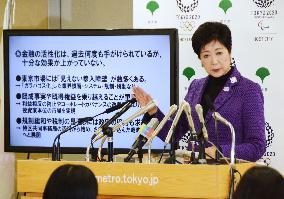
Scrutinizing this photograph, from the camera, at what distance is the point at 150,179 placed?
7.85 feet

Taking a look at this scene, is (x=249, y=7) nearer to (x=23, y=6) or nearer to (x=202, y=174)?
(x=23, y=6)

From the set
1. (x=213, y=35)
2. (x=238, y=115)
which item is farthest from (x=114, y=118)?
(x=213, y=35)

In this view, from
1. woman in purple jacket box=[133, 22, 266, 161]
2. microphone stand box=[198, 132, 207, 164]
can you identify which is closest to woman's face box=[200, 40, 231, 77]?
woman in purple jacket box=[133, 22, 266, 161]

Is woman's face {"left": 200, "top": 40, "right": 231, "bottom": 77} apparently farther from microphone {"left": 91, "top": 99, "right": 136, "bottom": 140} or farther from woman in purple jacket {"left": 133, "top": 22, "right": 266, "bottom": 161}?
microphone {"left": 91, "top": 99, "right": 136, "bottom": 140}

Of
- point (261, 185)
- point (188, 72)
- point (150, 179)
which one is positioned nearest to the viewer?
point (261, 185)

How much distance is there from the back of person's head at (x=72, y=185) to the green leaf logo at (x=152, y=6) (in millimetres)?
2894

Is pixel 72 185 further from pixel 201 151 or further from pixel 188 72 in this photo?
pixel 188 72

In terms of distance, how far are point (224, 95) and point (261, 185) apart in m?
1.86

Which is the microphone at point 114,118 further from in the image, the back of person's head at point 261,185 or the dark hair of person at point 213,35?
the dark hair of person at point 213,35

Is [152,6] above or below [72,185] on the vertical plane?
above

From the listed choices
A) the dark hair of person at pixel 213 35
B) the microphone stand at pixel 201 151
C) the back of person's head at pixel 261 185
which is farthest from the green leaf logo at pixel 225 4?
the back of person's head at pixel 261 185

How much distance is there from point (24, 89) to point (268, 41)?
1.91 metres

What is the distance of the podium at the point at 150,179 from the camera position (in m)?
2.32

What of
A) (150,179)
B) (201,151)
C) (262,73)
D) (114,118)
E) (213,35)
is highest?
(213,35)
